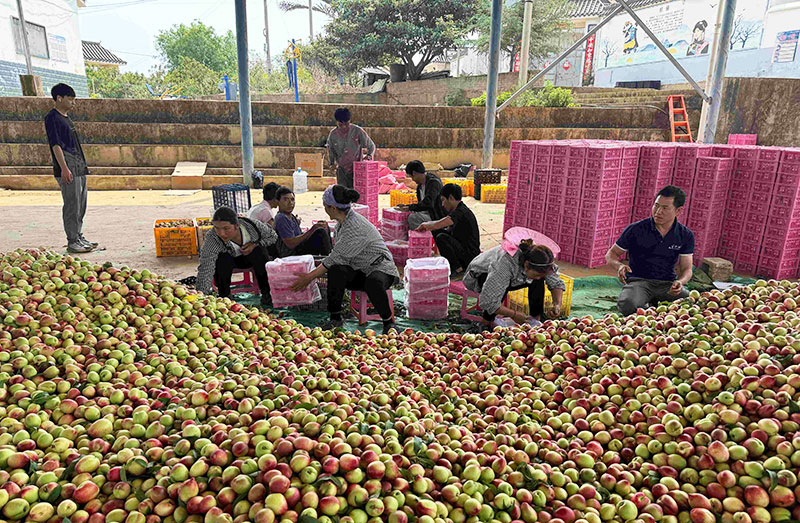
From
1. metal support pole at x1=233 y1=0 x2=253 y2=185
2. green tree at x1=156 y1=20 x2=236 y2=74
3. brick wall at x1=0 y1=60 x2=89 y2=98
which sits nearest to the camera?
metal support pole at x1=233 y1=0 x2=253 y2=185

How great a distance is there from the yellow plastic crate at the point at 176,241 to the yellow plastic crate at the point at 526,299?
3.93 meters

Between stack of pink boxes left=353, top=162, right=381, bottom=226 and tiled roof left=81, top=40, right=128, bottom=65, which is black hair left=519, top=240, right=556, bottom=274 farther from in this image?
tiled roof left=81, top=40, right=128, bottom=65

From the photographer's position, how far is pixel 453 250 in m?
5.51

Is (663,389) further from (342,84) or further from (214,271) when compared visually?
(342,84)

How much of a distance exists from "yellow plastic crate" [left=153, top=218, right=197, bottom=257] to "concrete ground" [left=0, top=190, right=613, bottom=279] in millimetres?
104

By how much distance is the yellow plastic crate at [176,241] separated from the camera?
6.09m

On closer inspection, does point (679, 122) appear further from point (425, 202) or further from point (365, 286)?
point (365, 286)

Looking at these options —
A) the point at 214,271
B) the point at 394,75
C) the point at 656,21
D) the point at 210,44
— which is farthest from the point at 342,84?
the point at 214,271

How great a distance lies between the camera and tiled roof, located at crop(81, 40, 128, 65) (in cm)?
3688

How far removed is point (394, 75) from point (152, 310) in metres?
25.5

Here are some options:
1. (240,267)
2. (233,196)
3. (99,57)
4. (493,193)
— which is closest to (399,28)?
(493,193)

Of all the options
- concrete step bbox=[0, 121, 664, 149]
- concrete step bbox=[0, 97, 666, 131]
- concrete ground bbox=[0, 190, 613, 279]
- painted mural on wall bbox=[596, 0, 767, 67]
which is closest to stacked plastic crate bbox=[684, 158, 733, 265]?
concrete ground bbox=[0, 190, 613, 279]

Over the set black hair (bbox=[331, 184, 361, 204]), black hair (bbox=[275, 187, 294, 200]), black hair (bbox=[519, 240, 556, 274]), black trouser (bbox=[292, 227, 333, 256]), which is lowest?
black trouser (bbox=[292, 227, 333, 256])

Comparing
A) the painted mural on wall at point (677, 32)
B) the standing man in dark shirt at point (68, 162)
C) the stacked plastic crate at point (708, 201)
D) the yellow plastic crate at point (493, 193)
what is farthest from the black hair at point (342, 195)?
the painted mural on wall at point (677, 32)
